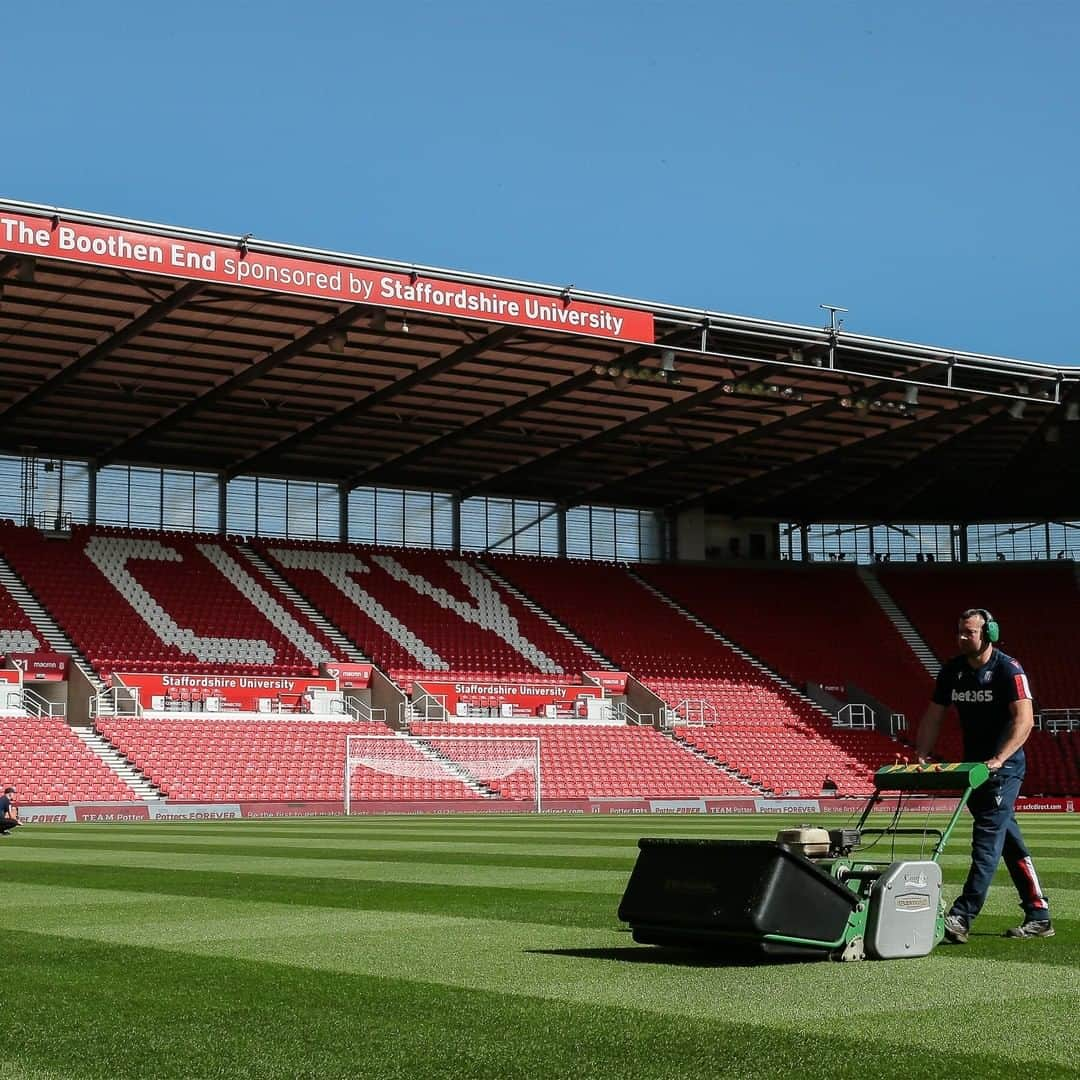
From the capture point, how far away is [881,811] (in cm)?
3506

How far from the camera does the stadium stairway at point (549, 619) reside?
165 feet

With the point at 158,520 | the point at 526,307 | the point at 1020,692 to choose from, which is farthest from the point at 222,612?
the point at 1020,692

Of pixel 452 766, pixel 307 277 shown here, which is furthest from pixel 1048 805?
pixel 307 277

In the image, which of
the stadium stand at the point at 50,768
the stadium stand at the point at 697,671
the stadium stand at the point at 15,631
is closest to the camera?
the stadium stand at the point at 50,768

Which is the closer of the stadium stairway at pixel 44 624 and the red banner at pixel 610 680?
the stadium stairway at pixel 44 624

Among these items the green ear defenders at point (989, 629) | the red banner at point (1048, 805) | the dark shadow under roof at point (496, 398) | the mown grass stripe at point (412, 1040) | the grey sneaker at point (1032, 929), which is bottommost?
the red banner at point (1048, 805)

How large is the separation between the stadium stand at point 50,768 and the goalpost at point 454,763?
232 inches

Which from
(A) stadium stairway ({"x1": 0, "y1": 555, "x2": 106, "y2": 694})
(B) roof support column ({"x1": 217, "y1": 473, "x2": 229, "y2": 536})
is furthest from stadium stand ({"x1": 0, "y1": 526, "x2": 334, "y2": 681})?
(B) roof support column ({"x1": 217, "y1": 473, "x2": 229, "y2": 536})

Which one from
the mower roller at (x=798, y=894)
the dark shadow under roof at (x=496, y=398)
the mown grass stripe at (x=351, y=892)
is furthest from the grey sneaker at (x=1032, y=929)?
the dark shadow under roof at (x=496, y=398)

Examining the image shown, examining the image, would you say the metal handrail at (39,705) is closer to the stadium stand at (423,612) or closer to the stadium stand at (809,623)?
the stadium stand at (423,612)

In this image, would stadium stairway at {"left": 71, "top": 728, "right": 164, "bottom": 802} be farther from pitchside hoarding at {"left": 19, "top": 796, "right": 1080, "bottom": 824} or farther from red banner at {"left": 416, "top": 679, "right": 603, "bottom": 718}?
red banner at {"left": 416, "top": 679, "right": 603, "bottom": 718}

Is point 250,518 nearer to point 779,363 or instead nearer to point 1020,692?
point 779,363

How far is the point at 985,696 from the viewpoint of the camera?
8.61 meters

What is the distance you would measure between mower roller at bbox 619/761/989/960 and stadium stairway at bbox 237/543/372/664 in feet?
127
